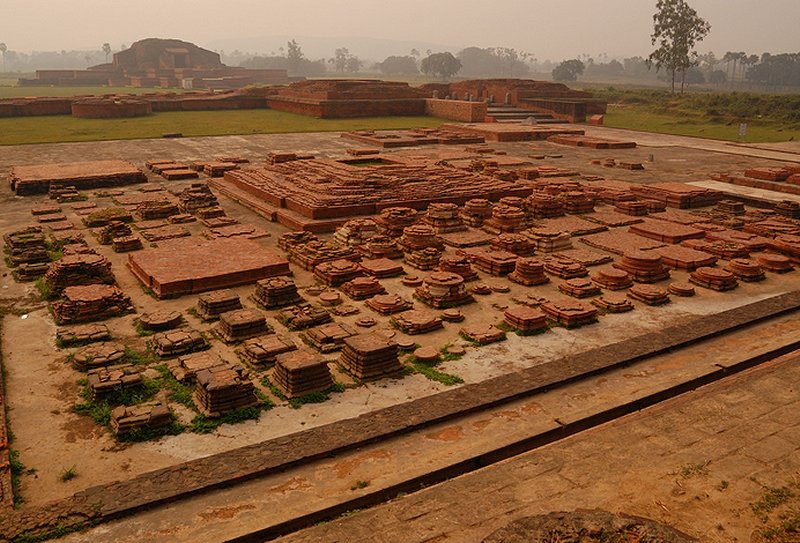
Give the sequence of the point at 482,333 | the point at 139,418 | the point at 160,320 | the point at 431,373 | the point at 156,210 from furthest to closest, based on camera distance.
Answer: the point at 156,210 → the point at 160,320 → the point at 482,333 → the point at 431,373 → the point at 139,418

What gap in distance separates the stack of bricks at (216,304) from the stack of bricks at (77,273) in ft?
6.47

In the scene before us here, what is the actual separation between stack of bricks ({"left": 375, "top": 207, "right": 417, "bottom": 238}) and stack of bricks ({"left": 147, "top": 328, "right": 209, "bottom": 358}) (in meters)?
5.26

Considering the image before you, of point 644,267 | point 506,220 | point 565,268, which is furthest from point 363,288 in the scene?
point 644,267

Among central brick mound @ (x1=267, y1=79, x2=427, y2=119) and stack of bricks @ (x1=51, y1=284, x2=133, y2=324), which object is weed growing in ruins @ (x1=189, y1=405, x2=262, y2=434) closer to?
stack of bricks @ (x1=51, y1=284, x2=133, y2=324)

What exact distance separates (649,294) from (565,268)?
144 centimetres

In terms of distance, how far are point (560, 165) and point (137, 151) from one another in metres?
15.1

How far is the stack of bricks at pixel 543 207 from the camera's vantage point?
45.0ft

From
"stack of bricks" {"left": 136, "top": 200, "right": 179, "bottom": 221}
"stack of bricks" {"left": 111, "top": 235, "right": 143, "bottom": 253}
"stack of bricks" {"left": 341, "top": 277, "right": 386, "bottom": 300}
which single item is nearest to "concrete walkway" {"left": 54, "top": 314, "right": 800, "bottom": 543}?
"stack of bricks" {"left": 341, "top": 277, "right": 386, "bottom": 300}

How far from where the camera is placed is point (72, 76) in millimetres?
72062

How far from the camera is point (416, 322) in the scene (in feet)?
25.8

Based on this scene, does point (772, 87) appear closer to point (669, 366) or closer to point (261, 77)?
point (261, 77)

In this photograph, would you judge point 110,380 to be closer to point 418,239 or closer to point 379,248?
point 379,248

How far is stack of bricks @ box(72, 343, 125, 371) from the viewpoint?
22.1 feet

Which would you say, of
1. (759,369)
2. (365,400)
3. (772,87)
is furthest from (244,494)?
(772,87)
